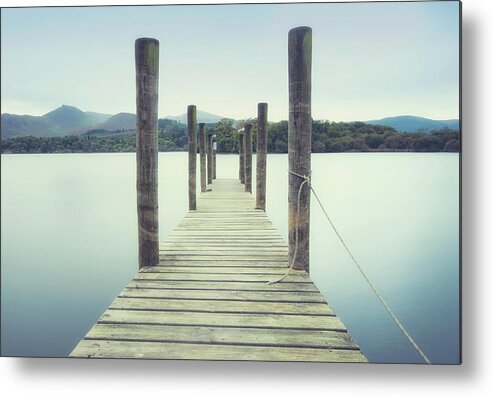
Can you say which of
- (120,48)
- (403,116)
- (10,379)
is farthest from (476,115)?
(10,379)

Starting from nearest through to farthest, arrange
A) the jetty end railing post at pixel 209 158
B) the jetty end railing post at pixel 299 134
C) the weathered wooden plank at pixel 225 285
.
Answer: the weathered wooden plank at pixel 225 285 < the jetty end railing post at pixel 299 134 < the jetty end railing post at pixel 209 158

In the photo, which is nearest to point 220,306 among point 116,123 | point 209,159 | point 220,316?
point 220,316

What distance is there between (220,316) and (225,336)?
25 centimetres

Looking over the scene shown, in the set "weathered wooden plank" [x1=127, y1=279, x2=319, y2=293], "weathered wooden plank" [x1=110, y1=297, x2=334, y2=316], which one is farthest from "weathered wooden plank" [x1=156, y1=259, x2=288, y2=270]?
"weathered wooden plank" [x1=110, y1=297, x2=334, y2=316]

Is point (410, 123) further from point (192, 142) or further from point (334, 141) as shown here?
point (192, 142)

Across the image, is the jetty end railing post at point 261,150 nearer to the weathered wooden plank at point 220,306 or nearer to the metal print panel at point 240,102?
the metal print panel at point 240,102

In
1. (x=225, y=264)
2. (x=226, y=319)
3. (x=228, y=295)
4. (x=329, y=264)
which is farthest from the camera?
(x=329, y=264)

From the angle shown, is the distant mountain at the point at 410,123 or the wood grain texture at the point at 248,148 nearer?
the distant mountain at the point at 410,123

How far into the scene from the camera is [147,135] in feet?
11.3

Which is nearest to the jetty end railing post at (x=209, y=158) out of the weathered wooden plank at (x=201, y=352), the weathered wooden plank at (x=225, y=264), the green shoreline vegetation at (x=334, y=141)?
the green shoreline vegetation at (x=334, y=141)

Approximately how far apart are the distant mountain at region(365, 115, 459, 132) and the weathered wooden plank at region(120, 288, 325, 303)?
1.68 meters

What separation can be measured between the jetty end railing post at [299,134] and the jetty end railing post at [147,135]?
1.11 meters

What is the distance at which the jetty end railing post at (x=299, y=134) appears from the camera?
10.9 feet

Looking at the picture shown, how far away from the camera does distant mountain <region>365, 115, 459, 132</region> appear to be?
3.44m
